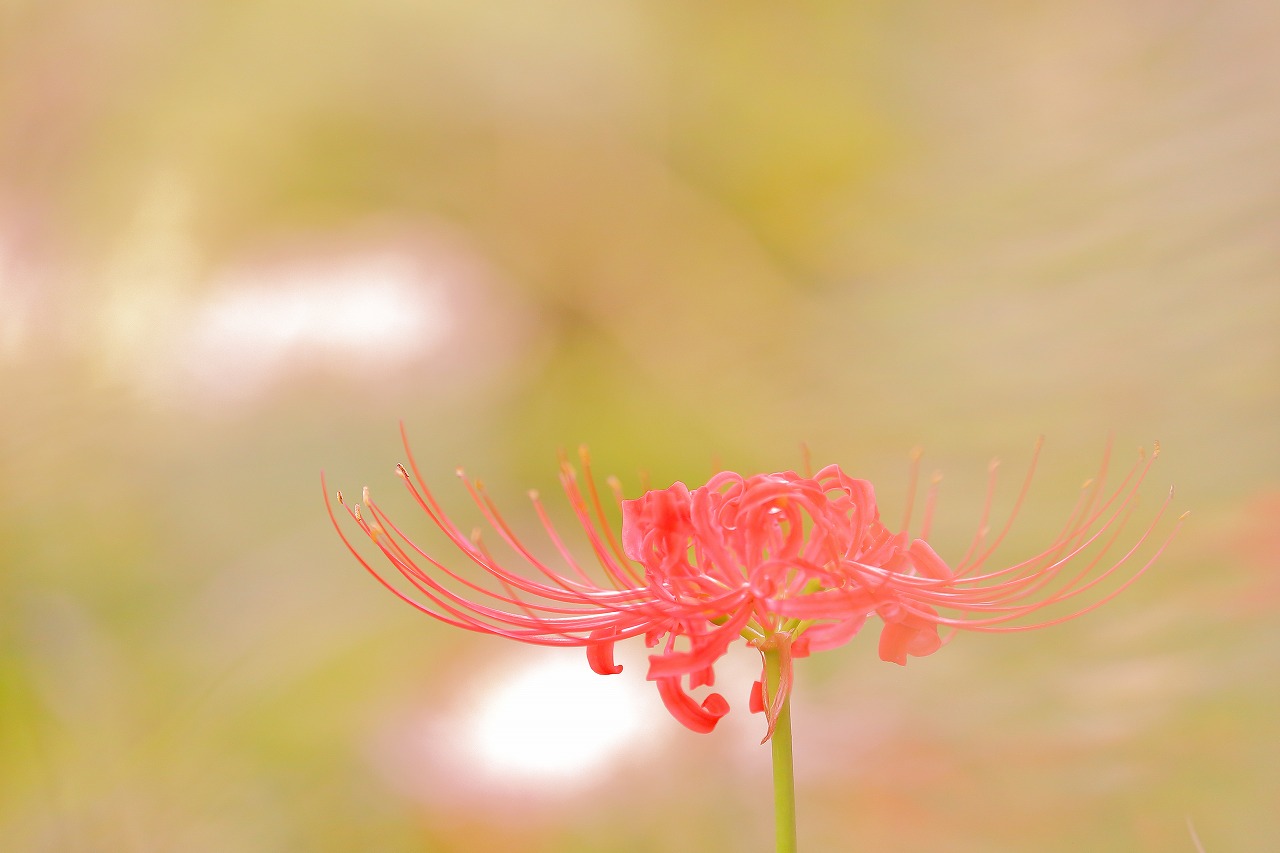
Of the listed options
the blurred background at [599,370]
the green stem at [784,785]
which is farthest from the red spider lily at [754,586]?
the blurred background at [599,370]

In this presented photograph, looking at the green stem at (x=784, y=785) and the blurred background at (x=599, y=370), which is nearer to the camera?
the green stem at (x=784, y=785)

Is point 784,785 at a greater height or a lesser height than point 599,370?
lesser

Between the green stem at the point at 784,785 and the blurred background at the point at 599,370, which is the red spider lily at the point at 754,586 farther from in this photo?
the blurred background at the point at 599,370

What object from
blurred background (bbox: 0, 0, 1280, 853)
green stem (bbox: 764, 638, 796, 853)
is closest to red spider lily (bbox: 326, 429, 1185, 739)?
green stem (bbox: 764, 638, 796, 853)

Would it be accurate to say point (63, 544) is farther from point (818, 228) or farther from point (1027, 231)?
point (1027, 231)

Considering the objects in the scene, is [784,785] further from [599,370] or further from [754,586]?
[599,370]

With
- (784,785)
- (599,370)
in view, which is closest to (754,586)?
(784,785)

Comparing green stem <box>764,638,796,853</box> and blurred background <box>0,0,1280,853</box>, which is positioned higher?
blurred background <box>0,0,1280,853</box>

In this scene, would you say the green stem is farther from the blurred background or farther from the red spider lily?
the blurred background

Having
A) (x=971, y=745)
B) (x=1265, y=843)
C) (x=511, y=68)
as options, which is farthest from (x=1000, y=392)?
(x=511, y=68)
